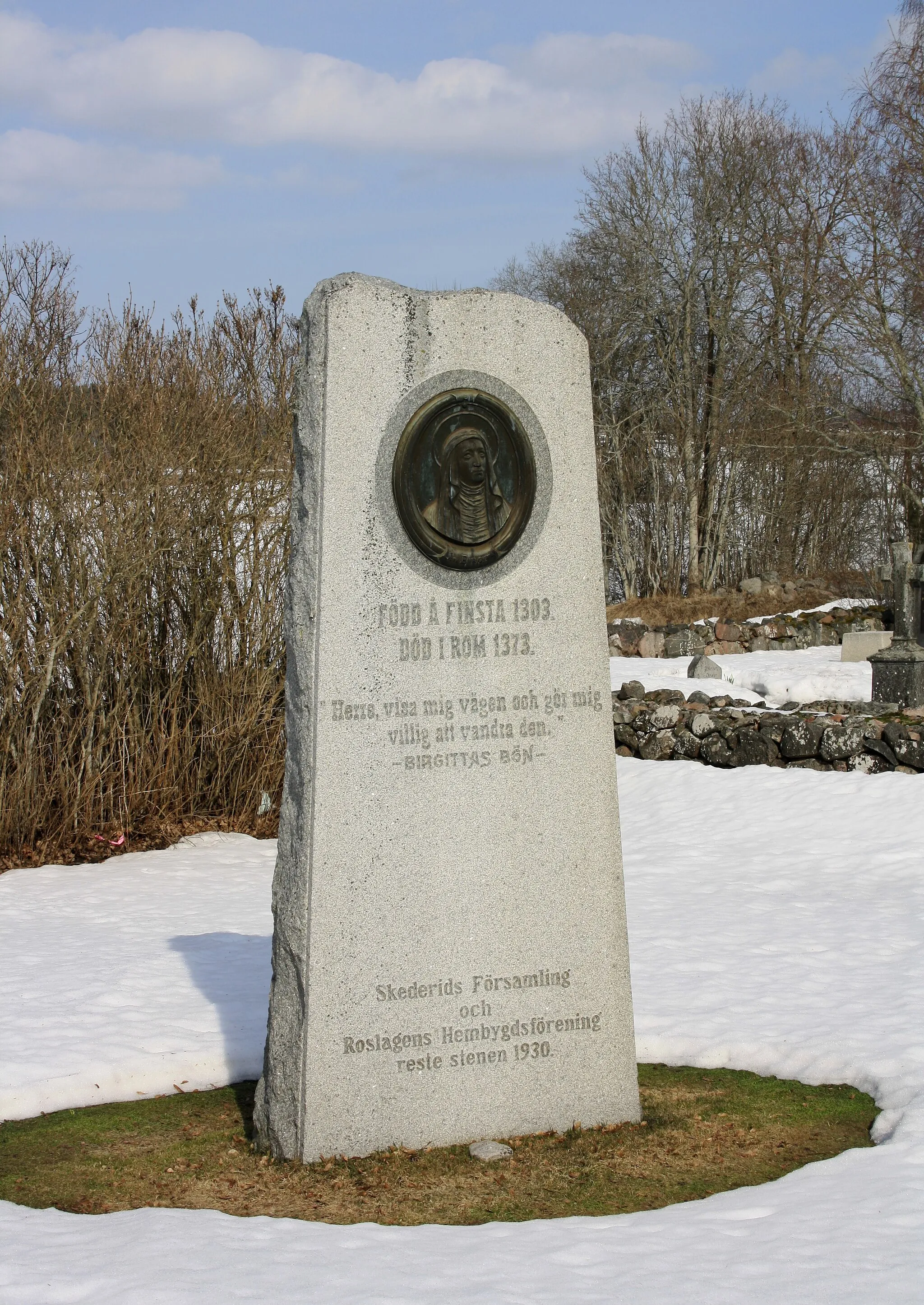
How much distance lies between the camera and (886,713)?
35.1 feet

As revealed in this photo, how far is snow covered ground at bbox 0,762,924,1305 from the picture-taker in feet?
10.2

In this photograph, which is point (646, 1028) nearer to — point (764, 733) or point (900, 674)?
point (764, 733)

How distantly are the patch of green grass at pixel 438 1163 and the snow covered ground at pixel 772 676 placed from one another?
795cm

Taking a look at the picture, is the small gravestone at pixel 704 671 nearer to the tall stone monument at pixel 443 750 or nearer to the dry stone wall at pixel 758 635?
the dry stone wall at pixel 758 635

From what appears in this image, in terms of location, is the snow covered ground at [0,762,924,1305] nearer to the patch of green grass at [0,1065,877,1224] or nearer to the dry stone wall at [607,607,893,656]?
the patch of green grass at [0,1065,877,1224]

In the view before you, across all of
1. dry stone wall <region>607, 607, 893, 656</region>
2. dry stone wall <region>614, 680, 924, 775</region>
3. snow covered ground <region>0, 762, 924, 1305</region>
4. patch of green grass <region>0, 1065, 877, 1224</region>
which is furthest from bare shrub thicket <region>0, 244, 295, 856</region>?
dry stone wall <region>607, 607, 893, 656</region>

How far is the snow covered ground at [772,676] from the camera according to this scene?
12914 mm

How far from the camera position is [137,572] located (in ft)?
29.1

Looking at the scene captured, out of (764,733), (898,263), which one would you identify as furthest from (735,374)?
(764,733)

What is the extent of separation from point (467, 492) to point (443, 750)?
30.7 inches

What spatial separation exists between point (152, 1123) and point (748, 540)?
2191 cm

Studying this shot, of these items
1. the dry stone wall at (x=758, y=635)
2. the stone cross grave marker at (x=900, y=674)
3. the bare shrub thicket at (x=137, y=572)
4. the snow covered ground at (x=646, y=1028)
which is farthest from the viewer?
the dry stone wall at (x=758, y=635)

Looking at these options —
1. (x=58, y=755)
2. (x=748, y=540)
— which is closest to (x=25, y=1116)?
(x=58, y=755)

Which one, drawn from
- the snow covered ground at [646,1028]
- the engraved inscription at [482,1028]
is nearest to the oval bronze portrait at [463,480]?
the engraved inscription at [482,1028]
